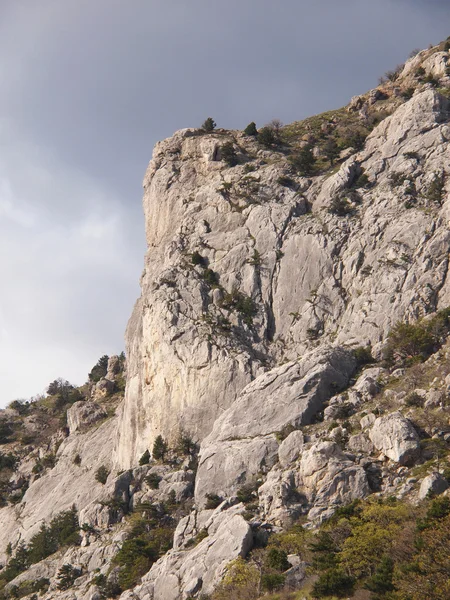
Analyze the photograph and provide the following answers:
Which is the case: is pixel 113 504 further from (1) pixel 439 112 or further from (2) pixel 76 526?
(1) pixel 439 112

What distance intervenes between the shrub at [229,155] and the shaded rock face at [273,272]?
4.96 ft

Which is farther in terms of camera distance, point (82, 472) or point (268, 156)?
point (268, 156)

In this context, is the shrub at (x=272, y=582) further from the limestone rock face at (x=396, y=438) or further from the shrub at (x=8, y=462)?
the shrub at (x=8, y=462)

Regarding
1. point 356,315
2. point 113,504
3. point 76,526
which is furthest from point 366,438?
point 76,526

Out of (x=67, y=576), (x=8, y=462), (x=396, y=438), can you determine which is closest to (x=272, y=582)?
(x=396, y=438)

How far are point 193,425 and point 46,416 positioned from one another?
6138 centimetres

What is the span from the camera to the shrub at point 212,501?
201ft

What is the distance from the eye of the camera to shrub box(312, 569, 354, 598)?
42875mm

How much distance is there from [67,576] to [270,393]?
2824 centimetres

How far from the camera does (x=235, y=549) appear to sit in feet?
166

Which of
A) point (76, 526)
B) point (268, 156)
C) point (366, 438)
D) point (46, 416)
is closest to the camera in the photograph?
point (366, 438)

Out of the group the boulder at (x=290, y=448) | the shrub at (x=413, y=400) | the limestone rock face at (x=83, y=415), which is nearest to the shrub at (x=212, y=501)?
the boulder at (x=290, y=448)

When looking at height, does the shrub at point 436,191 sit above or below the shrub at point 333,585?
above

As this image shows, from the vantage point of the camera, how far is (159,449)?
7438cm
